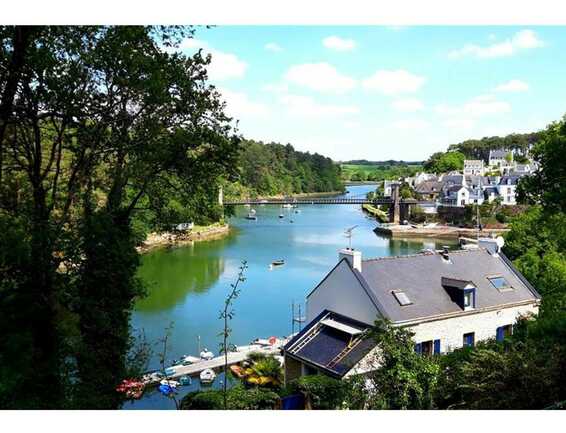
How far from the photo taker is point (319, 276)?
696 inches

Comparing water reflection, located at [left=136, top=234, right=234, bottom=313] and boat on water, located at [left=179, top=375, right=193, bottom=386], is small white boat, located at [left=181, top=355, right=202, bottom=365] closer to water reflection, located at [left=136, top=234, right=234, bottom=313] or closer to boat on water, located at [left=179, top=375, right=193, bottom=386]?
boat on water, located at [left=179, top=375, right=193, bottom=386]

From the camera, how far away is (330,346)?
21.3ft

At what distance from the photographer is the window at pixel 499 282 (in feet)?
25.7

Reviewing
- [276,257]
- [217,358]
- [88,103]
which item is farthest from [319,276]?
[88,103]

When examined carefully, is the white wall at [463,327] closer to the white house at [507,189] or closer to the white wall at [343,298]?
the white wall at [343,298]

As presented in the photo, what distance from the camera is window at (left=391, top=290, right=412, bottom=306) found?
6.88 meters

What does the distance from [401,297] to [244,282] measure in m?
8.83

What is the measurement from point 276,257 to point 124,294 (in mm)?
15884

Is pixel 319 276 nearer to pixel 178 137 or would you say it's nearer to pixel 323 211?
pixel 178 137

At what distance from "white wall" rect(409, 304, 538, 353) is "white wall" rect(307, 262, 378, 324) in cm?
62

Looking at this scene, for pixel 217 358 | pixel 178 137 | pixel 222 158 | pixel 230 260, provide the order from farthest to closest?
pixel 230 260 → pixel 217 358 → pixel 222 158 → pixel 178 137

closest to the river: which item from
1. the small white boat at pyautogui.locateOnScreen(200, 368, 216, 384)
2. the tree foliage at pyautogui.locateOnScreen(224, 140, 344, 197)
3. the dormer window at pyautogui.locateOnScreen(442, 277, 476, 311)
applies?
the small white boat at pyautogui.locateOnScreen(200, 368, 216, 384)

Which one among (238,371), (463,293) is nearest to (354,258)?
(463,293)

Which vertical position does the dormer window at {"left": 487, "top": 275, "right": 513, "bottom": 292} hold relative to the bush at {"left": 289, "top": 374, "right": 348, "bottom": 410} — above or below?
above
